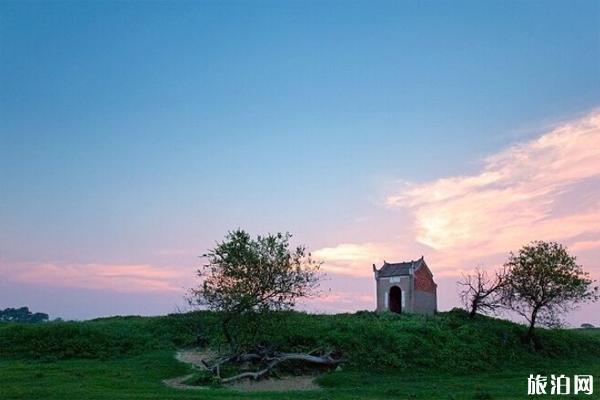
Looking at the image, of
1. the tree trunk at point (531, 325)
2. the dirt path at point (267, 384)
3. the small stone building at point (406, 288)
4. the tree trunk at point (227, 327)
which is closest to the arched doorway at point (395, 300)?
the small stone building at point (406, 288)

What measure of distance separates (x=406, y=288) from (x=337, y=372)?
22087mm

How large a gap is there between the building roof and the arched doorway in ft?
5.67

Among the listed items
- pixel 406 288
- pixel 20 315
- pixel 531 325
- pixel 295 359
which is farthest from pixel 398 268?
pixel 20 315

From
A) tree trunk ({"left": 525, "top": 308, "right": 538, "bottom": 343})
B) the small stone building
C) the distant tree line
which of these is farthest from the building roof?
the distant tree line

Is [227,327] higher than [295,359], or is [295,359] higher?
[227,327]

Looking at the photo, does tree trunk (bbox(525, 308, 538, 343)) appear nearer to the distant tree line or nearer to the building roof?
the building roof

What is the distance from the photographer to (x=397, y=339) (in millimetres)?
45562

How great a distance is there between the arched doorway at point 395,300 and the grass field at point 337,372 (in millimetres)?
5641

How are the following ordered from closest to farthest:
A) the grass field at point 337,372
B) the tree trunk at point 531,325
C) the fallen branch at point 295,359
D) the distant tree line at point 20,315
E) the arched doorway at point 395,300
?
the grass field at point 337,372 → the fallen branch at point 295,359 → the tree trunk at point 531,325 → the arched doorway at point 395,300 → the distant tree line at point 20,315

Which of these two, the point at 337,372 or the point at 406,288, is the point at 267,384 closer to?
the point at 337,372

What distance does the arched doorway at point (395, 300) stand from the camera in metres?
63.3

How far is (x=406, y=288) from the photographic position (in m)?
61.1

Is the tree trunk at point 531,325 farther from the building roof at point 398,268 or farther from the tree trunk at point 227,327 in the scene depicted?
the tree trunk at point 227,327

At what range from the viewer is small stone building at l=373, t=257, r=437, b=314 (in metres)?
60.8
